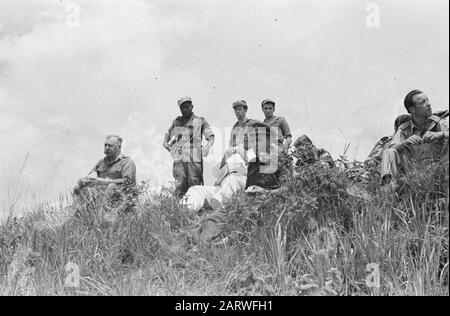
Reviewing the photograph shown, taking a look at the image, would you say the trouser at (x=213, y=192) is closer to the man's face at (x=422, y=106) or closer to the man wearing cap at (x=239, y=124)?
the man wearing cap at (x=239, y=124)

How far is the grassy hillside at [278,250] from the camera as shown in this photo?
213 inches

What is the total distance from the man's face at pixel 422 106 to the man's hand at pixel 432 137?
0.40 meters

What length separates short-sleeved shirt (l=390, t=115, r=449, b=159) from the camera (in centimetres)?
669

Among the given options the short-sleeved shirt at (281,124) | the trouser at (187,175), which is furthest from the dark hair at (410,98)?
the trouser at (187,175)

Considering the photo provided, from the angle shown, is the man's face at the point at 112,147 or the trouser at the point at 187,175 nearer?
the man's face at the point at 112,147

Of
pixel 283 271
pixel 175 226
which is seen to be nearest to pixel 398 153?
pixel 283 271

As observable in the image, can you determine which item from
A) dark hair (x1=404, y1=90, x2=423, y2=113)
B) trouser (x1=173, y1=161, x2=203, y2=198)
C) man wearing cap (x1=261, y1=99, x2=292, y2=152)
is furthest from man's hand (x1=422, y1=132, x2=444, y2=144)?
trouser (x1=173, y1=161, x2=203, y2=198)

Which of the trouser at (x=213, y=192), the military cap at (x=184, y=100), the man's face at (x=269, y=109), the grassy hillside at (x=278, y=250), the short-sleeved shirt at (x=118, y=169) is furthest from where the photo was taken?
the man's face at (x=269, y=109)

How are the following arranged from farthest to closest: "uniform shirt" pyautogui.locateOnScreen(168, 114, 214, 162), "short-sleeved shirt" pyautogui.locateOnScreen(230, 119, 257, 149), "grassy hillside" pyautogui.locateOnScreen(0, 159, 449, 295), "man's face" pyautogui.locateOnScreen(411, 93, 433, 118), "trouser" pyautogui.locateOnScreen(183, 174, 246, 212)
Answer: "uniform shirt" pyautogui.locateOnScreen(168, 114, 214, 162) < "short-sleeved shirt" pyautogui.locateOnScreen(230, 119, 257, 149) < "trouser" pyautogui.locateOnScreen(183, 174, 246, 212) < "man's face" pyautogui.locateOnScreen(411, 93, 433, 118) < "grassy hillside" pyautogui.locateOnScreen(0, 159, 449, 295)

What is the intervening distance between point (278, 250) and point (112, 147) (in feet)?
15.2

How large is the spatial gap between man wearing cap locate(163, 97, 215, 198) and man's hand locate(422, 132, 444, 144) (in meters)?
4.18

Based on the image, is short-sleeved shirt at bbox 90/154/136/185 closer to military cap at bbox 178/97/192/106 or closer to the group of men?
the group of men

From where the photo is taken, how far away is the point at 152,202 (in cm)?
828

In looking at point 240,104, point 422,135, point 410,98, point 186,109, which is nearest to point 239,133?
point 240,104
